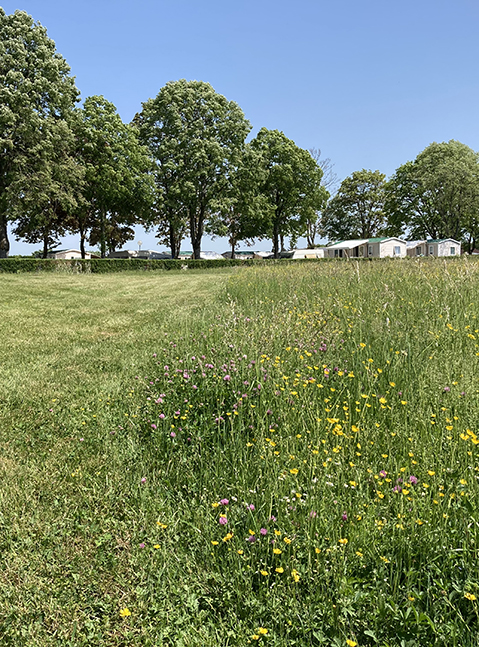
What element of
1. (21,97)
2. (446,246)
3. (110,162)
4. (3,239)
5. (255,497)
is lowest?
(255,497)

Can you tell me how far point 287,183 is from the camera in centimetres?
3906

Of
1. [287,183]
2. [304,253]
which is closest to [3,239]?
[287,183]

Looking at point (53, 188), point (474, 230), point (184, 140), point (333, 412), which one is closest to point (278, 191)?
point (184, 140)

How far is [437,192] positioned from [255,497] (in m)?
49.4

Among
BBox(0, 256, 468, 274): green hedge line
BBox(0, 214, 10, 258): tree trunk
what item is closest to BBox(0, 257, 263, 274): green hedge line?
BBox(0, 256, 468, 274): green hedge line

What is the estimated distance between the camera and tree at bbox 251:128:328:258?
1505 inches

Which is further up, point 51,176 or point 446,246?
point 51,176

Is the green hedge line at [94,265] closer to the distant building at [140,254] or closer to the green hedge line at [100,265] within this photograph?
the green hedge line at [100,265]

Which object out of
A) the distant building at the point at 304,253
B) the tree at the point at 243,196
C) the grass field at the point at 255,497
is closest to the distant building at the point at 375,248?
the distant building at the point at 304,253

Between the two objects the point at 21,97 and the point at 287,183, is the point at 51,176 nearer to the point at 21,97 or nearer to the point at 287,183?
the point at 21,97

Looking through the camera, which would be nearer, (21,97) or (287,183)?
(21,97)

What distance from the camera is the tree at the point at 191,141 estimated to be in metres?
31.5

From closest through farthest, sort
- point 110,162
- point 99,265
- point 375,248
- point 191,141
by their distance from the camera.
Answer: point 99,265, point 110,162, point 191,141, point 375,248

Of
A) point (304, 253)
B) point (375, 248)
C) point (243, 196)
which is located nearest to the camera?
point (243, 196)
